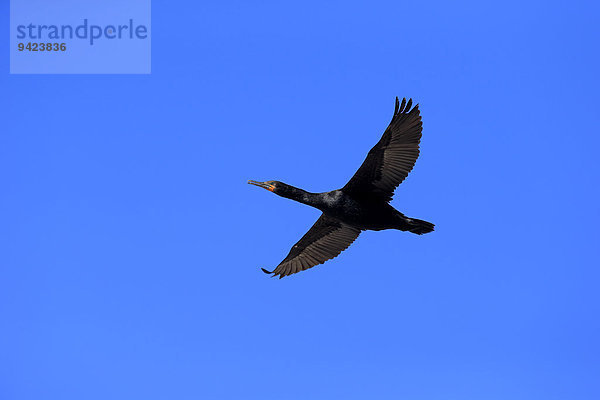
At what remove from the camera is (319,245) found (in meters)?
13.6

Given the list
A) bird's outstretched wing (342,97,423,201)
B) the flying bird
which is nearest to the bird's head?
the flying bird

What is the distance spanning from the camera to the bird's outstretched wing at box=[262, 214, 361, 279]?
44.1 feet

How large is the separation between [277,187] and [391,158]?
2122 mm

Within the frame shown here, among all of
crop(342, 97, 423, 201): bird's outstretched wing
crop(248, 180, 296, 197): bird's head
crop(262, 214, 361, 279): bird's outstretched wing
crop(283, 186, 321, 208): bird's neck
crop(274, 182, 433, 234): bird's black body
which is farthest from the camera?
crop(262, 214, 361, 279): bird's outstretched wing

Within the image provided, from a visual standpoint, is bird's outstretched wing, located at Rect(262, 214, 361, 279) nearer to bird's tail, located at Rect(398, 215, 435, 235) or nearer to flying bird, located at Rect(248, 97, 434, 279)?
flying bird, located at Rect(248, 97, 434, 279)

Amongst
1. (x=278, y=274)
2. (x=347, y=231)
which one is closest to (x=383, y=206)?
(x=347, y=231)

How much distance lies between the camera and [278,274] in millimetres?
13484

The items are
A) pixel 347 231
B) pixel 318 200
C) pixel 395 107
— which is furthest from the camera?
pixel 347 231

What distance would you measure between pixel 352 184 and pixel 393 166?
79 cm

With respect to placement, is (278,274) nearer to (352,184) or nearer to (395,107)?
(352,184)

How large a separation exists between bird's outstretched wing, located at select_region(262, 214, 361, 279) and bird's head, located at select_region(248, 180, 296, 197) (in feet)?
4.17

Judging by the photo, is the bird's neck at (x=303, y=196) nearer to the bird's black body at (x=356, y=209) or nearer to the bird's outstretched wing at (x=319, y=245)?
the bird's black body at (x=356, y=209)

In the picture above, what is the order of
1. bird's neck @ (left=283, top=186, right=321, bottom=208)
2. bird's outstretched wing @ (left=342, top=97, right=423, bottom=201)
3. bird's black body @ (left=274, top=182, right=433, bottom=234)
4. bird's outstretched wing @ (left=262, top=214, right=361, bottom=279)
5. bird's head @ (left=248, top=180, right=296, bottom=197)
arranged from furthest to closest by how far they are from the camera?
1. bird's outstretched wing @ (left=262, top=214, right=361, bottom=279)
2. bird's head @ (left=248, top=180, right=296, bottom=197)
3. bird's neck @ (left=283, top=186, right=321, bottom=208)
4. bird's black body @ (left=274, top=182, right=433, bottom=234)
5. bird's outstretched wing @ (left=342, top=97, right=423, bottom=201)

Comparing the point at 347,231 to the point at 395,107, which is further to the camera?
the point at 347,231
